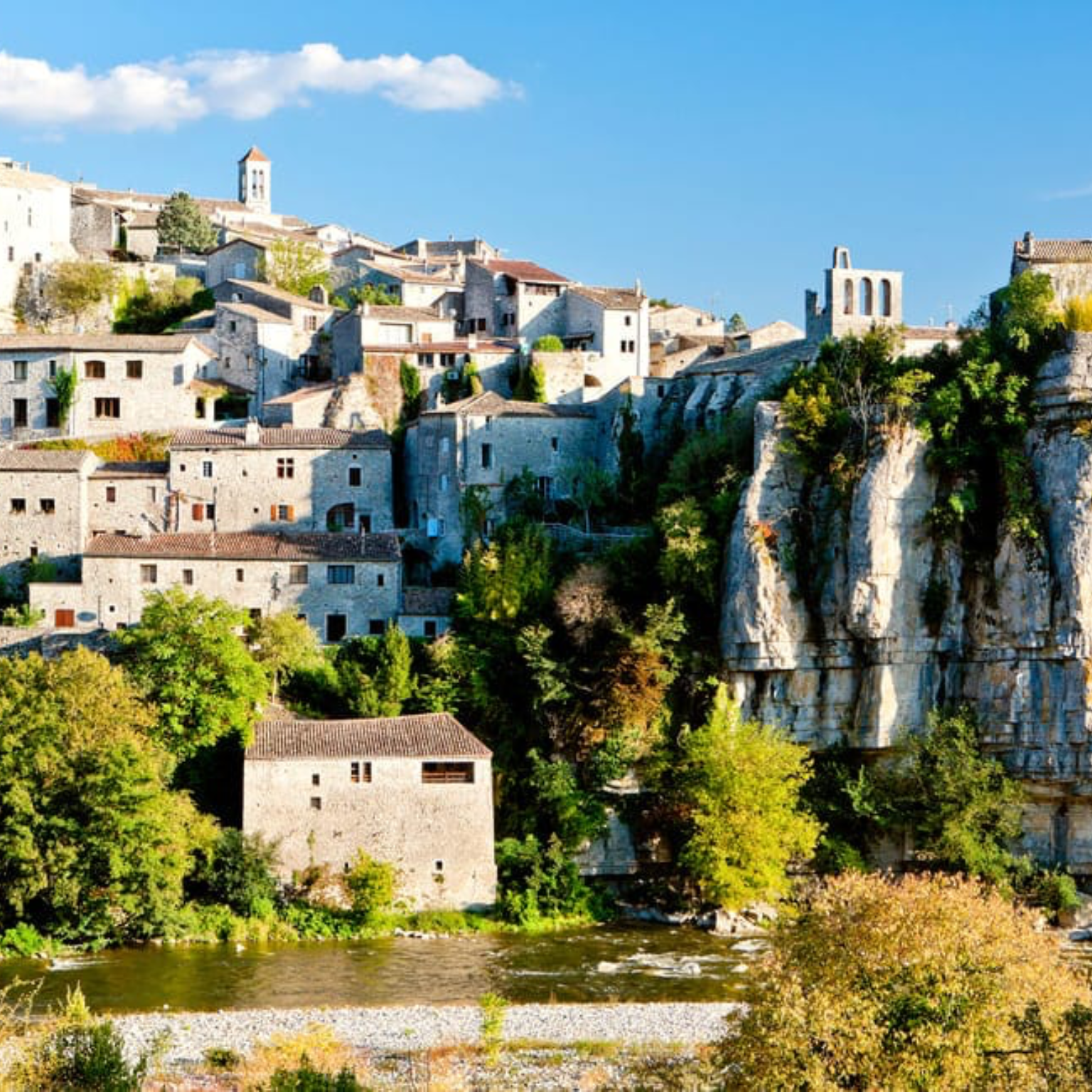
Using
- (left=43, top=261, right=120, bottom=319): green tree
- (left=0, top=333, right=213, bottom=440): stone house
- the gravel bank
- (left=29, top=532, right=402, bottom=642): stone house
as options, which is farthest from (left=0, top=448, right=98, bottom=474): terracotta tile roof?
the gravel bank

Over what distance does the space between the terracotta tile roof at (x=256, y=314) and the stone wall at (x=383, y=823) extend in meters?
26.4

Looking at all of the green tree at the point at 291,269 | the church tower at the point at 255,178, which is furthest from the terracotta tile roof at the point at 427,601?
the church tower at the point at 255,178

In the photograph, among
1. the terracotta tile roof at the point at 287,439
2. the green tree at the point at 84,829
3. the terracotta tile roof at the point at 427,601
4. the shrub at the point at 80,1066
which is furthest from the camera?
the terracotta tile roof at the point at 287,439

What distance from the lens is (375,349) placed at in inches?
2581

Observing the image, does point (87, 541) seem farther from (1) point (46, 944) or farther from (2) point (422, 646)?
(1) point (46, 944)

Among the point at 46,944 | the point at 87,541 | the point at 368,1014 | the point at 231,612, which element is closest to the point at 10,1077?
the point at 368,1014

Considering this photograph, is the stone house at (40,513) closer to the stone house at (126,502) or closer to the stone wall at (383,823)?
the stone house at (126,502)

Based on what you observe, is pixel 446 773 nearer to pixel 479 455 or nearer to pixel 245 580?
pixel 245 580

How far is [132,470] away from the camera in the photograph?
5931 cm

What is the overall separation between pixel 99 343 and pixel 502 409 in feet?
48.6

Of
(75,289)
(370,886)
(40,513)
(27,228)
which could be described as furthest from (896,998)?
(27,228)

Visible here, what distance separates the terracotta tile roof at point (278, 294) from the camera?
71500 millimetres

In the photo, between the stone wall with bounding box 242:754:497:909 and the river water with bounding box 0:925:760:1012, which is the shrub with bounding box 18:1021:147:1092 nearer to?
the river water with bounding box 0:925:760:1012

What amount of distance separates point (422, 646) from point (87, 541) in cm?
1102
